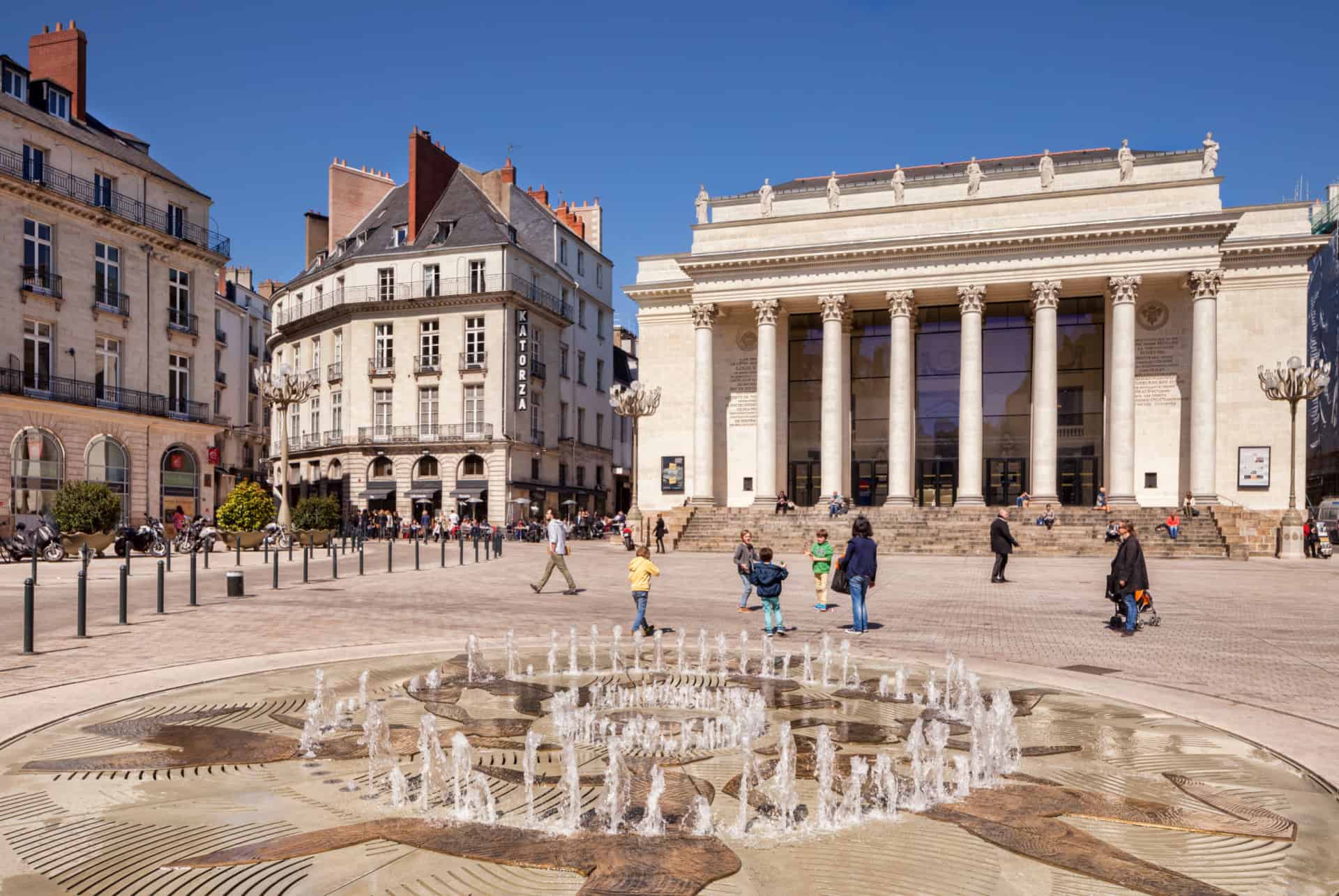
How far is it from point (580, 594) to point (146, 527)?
2023cm

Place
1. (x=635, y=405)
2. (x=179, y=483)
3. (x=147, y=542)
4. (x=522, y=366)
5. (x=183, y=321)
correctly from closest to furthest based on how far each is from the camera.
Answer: (x=147, y=542) → (x=635, y=405) → (x=179, y=483) → (x=183, y=321) → (x=522, y=366)

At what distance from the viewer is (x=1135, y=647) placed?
475 inches

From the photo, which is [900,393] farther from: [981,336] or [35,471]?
[35,471]

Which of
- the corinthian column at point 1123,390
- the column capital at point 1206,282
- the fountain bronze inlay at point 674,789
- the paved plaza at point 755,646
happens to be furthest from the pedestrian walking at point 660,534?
the fountain bronze inlay at point 674,789

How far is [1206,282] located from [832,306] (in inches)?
616

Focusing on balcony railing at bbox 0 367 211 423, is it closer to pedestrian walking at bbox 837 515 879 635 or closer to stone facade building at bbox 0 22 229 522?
stone facade building at bbox 0 22 229 522

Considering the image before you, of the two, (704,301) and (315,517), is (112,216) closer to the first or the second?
(315,517)

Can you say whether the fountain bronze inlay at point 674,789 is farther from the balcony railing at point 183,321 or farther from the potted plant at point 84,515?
the balcony railing at point 183,321

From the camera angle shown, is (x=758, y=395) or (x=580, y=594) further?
(x=758, y=395)

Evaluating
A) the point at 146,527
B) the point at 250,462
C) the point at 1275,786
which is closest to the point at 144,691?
the point at 1275,786

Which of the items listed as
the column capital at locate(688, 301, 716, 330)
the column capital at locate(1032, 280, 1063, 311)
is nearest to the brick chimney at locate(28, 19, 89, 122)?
the column capital at locate(688, 301, 716, 330)

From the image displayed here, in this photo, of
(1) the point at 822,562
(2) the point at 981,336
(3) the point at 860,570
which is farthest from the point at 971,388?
(3) the point at 860,570

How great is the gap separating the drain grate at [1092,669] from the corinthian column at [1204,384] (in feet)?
105

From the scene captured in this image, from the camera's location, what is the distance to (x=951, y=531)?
118ft
